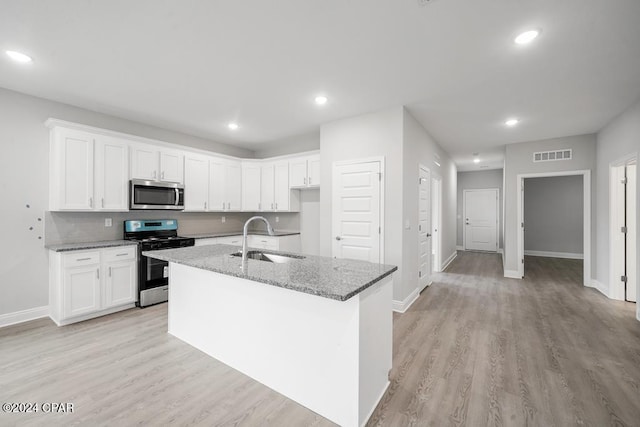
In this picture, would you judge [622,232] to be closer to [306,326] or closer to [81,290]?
[306,326]

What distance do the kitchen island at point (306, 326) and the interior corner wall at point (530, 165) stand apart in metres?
4.67

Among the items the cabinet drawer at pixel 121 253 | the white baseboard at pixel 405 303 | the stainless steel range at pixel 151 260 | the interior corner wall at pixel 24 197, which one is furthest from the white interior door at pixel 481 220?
the interior corner wall at pixel 24 197

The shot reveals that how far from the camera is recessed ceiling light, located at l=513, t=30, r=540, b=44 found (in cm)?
207

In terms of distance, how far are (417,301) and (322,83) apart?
10.8 ft

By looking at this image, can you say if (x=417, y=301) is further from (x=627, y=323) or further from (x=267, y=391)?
(x=267, y=391)

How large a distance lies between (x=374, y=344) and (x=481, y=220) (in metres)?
8.34

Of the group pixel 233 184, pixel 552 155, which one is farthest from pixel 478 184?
pixel 233 184

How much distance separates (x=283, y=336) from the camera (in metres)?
1.97

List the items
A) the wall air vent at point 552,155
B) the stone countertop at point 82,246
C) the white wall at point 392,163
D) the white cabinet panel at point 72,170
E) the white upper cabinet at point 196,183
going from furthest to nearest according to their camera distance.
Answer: the wall air vent at point 552,155, the white upper cabinet at point 196,183, the white wall at point 392,163, the white cabinet panel at point 72,170, the stone countertop at point 82,246

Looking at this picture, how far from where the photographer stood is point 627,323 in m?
3.25

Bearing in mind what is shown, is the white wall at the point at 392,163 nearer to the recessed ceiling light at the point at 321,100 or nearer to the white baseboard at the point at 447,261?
the recessed ceiling light at the point at 321,100

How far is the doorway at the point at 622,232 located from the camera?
3918 mm

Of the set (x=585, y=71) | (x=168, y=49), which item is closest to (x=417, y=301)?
(x=585, y=71)

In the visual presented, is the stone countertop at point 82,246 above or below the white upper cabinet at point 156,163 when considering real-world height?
below
